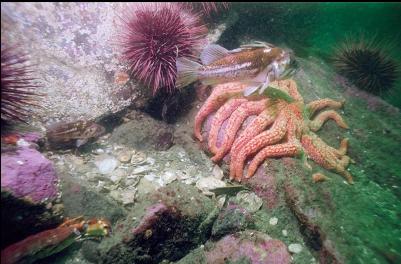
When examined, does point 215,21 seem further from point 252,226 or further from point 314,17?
point 314,17

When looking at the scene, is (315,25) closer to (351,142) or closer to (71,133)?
(351,142)

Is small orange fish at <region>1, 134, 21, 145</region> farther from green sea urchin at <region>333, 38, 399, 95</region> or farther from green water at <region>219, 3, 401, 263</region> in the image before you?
green sea urchin at <region>333, 38, 399, 95</region>

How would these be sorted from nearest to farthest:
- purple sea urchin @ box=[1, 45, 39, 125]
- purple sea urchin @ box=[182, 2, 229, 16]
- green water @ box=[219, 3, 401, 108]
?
purple sea urchin @ box=[1, 45, 39, 125] < purple sea urchin @ box=[182, 2, 229, 16] < green water @ box=[219, 3, 401, 108]

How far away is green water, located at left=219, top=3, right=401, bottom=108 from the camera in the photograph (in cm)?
777

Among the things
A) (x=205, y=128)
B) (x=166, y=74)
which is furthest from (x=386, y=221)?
(x=166, y=74)

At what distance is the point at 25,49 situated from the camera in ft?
13.2

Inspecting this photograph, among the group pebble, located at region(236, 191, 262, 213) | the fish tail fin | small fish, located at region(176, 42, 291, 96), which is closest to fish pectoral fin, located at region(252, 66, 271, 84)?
small fish, located at region(176, 42, 291, 96)

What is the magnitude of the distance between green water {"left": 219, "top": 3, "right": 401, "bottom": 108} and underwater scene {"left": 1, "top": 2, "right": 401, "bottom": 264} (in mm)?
2134

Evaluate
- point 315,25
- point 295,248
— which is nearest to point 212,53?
point 295,248

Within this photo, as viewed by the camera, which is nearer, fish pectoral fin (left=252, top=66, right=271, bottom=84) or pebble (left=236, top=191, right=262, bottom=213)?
fish pectoral fin (left=252, top=66, right=271, bottom=84)

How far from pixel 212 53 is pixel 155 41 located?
38.1 inches

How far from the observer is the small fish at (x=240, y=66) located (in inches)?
157

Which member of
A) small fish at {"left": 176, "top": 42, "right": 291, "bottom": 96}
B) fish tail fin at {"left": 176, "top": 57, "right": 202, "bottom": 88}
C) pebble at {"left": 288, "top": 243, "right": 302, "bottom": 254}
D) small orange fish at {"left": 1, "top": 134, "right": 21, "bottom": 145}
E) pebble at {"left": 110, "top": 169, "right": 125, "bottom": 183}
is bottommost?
pebble at {"left": 110, "top": 169, "right": 125, "bottom": 183}

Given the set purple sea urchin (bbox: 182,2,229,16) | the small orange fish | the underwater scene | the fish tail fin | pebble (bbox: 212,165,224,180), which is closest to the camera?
the small orange fish
